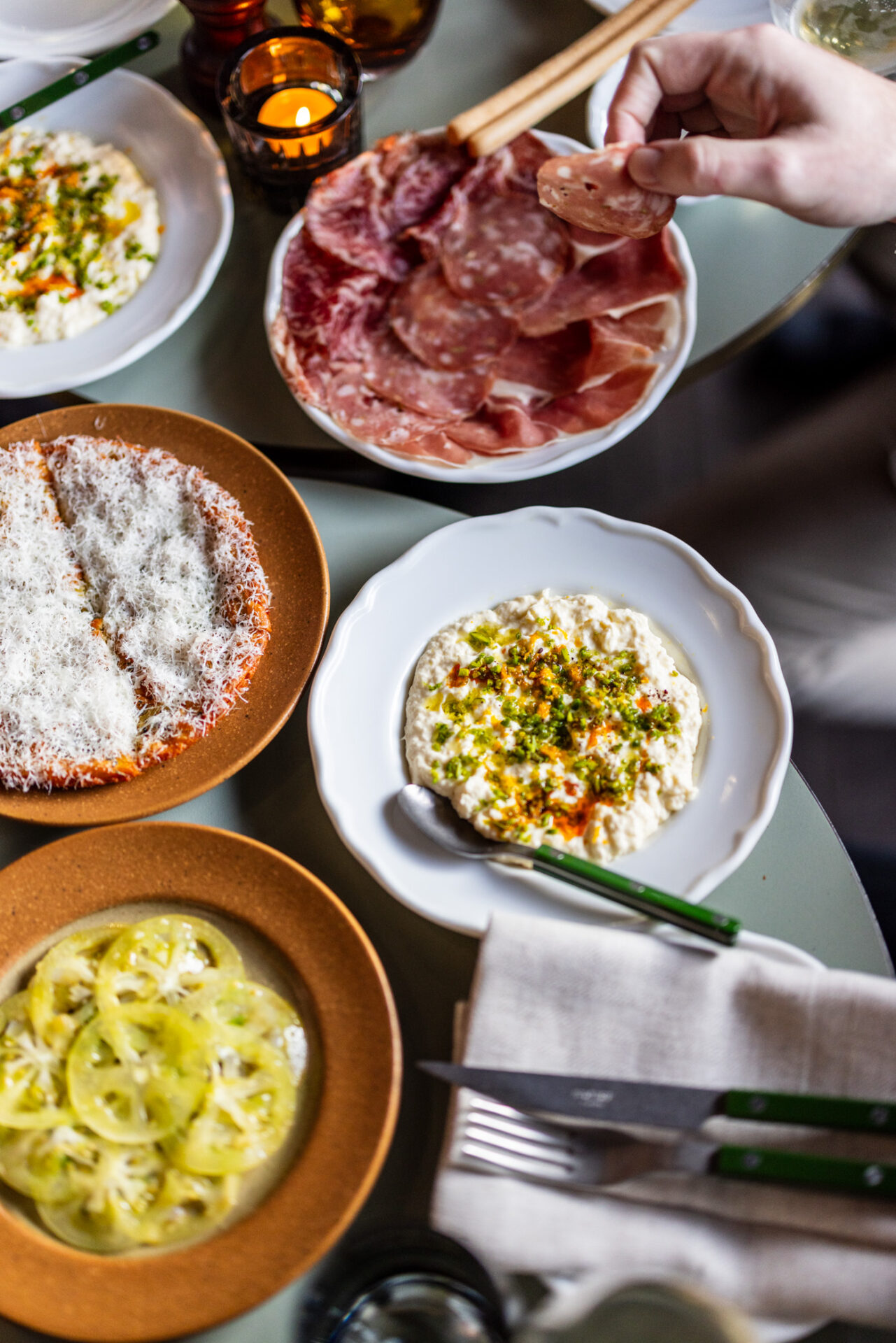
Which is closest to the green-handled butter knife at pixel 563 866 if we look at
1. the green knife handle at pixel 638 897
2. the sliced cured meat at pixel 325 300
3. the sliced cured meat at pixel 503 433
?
the green knife handle at pixel 638 897

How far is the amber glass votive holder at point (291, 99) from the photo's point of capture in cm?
165

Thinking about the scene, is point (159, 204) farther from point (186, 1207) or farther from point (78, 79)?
point (186, 1207)

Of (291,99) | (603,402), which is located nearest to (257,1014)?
(603,402)

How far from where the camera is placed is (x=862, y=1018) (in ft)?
3.59

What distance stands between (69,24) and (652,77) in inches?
50.4

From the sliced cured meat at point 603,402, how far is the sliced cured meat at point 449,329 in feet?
0.54

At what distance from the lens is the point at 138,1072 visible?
1107mm

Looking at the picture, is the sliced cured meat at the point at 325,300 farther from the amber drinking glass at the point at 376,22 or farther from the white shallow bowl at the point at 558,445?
the amber drinking glass at the point at 376,22

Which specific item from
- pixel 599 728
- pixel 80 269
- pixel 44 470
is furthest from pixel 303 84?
pixel 599 728

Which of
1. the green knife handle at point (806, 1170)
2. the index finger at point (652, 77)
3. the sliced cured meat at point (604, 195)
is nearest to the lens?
the green knife handle at point (806, 1170)

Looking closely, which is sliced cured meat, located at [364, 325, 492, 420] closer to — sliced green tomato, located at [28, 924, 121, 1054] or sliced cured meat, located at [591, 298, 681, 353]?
sliced cured meat, located at [591, 298, 681, 353]

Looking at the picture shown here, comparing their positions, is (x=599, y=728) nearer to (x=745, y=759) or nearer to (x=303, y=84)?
(x=745, y=759)

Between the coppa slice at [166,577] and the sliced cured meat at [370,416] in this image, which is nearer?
the coppa slice at [166,577]

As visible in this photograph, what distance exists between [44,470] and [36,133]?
843 mm
